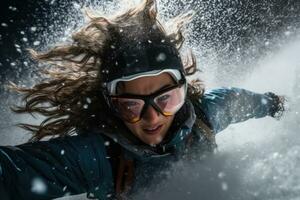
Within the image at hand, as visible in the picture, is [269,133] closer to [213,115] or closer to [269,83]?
[213,115]

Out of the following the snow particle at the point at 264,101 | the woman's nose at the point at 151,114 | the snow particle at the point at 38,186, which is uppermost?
the woman's nose at the point at 151,114

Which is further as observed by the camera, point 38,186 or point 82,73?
point 82,73

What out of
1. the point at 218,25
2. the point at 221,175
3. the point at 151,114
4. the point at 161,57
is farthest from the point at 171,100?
the point at 218,25

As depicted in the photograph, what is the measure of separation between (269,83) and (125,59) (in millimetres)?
4787

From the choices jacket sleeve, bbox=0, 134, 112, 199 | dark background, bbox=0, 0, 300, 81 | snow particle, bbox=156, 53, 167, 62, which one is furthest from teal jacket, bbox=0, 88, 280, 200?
dark background, bbox=0, 0, 300, 81

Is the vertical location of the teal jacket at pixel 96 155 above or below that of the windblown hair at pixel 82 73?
below

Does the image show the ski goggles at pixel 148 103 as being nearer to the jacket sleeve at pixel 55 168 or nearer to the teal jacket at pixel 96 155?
the teal jacket at pixel 96 155

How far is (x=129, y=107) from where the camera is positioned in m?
2.63

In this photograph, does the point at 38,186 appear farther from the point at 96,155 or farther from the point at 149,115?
the point at 149,115

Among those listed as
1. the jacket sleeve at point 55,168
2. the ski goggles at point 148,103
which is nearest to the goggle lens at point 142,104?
the ski goggles at point 148,103

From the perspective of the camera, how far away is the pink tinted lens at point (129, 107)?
8.54 ft

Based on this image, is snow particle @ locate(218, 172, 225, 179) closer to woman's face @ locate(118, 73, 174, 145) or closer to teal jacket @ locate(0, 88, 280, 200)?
teal jacket @ locate(0, 88, 280, 200)

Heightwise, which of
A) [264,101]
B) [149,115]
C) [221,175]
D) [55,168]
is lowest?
[221,175]

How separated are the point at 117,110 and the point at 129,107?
12 centimetres
